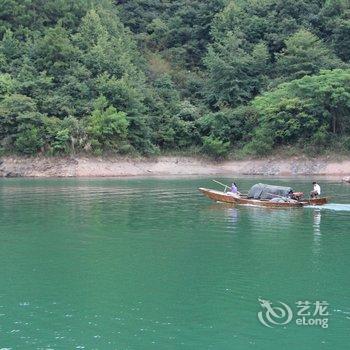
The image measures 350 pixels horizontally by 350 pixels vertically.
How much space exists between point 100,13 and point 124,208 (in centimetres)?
6287

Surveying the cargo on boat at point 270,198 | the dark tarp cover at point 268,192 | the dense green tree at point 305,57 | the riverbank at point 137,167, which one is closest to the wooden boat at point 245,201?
the cargo on boat at point 270,198

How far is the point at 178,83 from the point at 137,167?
77.2 ft

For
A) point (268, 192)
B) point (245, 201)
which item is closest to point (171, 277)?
point (245, 201)

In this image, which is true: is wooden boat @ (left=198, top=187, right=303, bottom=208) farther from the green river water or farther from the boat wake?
the boat wake

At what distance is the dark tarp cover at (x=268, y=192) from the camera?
129ft

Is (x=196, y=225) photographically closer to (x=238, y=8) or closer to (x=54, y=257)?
(x=54, y=257)

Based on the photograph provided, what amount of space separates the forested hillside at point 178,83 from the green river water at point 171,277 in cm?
3610

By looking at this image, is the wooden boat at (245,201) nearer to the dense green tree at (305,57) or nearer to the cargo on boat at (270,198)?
the cargo on boat at (270,198)

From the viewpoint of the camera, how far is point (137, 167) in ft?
243

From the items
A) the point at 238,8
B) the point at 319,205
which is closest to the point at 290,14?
the point at 238,8

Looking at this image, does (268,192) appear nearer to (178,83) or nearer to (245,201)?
(245,201)

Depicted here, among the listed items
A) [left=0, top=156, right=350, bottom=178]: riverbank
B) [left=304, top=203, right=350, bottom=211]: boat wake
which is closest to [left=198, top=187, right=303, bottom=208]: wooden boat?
[left=304, top=203, right=350, bottom=211]: boat wake

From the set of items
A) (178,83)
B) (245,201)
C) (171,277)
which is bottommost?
(171,277)

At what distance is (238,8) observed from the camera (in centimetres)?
9638
